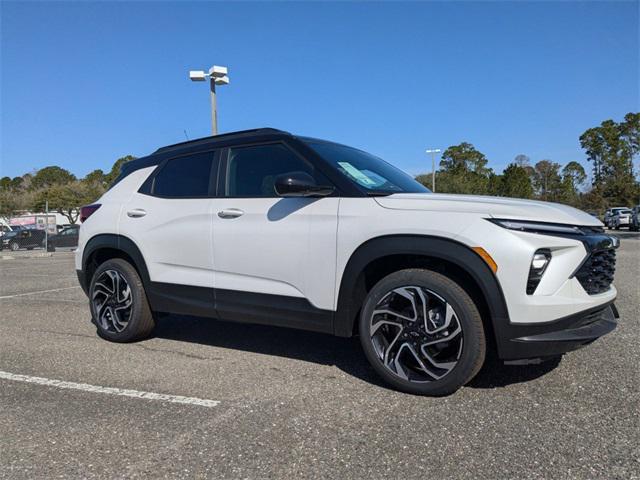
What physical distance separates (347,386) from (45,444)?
1794mm

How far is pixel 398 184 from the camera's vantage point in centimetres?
394

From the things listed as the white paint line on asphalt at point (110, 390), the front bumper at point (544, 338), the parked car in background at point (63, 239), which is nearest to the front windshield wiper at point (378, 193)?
the front bumper at point (544, 338)

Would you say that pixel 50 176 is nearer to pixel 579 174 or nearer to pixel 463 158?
pixel 463 158

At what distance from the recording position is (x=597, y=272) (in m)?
3.01

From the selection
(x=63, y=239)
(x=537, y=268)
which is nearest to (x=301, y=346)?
(x=537, y=268)

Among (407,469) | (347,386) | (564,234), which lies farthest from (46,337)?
(564,234)

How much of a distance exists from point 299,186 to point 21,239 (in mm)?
31158

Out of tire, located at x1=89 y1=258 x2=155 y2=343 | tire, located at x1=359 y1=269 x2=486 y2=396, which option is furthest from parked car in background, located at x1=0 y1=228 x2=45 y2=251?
tire, located at x1=359 y1=269 x2=486 y2=396

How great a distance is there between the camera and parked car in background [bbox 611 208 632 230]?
34.6m

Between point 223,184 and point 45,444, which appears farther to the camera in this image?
point 223,184

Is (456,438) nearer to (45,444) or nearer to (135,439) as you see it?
(135,439)

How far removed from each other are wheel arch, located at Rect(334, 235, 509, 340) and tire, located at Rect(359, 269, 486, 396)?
0.11 metres

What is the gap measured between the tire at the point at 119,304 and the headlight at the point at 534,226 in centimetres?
316

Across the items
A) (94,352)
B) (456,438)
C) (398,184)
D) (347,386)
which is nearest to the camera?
(456,438)
